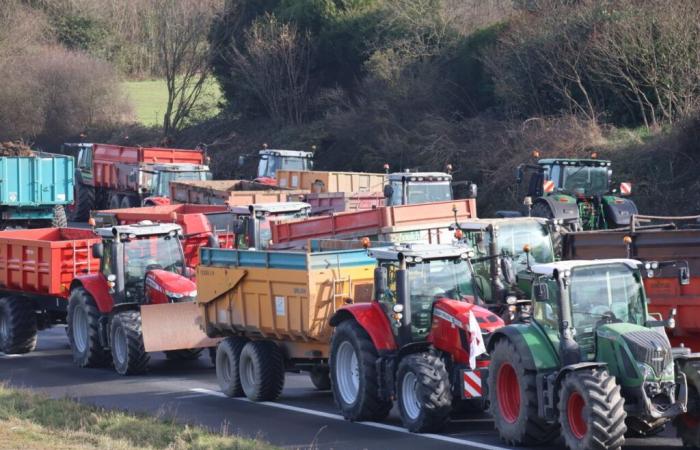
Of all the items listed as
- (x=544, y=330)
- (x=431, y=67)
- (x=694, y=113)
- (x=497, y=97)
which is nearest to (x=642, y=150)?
(x=694, y=113)

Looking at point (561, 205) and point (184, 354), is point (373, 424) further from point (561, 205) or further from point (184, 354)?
point (561, 205)

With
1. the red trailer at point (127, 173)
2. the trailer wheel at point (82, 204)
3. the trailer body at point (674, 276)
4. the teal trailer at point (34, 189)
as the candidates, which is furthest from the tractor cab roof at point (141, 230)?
the trailer wheel at point (82, 204)

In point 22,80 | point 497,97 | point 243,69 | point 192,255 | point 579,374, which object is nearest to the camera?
point 579,374

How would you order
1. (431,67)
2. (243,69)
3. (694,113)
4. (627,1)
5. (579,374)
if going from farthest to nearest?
(243,69) → (431,67) → (627,1) → (694,113) → (579,374)

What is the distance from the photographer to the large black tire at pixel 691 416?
11.2 meters

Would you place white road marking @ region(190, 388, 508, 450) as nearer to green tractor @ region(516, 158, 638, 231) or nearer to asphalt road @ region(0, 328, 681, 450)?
asphalt road @ region(0, 328, 681, 450)

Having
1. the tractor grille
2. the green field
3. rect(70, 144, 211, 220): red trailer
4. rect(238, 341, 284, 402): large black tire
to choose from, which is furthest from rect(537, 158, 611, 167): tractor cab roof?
the green field

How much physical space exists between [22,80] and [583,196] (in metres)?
40.3

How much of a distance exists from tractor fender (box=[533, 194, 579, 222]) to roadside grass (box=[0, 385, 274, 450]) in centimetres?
1449

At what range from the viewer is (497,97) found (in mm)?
39969

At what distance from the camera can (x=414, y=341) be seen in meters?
13.5

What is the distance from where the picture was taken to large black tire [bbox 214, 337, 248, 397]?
53.0ft

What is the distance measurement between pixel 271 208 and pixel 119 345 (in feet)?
16.8

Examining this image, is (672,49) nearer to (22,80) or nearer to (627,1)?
(627,1)
